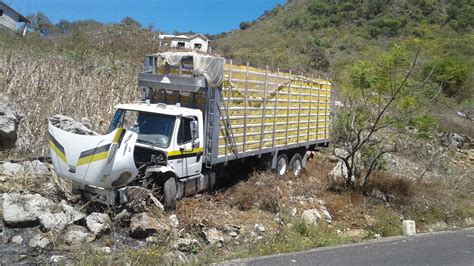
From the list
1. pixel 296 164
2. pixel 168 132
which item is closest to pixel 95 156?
pixel 168 132

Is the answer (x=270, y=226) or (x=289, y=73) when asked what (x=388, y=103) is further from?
(x=270, y=226)

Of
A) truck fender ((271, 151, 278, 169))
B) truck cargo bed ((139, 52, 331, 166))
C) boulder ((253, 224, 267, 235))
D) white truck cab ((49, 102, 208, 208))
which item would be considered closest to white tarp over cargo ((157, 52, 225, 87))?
truck cargo bed ((139, 52, 331, 166))

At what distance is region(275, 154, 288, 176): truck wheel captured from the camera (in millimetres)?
13092

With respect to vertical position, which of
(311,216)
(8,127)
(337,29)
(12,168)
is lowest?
(311,216)

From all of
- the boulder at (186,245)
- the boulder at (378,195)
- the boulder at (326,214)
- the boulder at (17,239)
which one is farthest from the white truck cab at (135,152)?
the boulder at (378,195)

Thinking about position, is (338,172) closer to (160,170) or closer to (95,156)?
(160,170)

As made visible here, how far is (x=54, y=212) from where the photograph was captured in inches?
307

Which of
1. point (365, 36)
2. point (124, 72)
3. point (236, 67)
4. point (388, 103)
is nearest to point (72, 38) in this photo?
point (124, 72)

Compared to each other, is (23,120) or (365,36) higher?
(365,36)

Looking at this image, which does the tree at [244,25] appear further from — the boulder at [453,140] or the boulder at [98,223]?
the boulder at [98,223]

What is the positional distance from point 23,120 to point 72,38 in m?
11.2

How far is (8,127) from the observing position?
9906 mm

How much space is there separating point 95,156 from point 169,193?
178 cm

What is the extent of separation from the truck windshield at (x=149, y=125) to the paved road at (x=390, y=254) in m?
3.55
